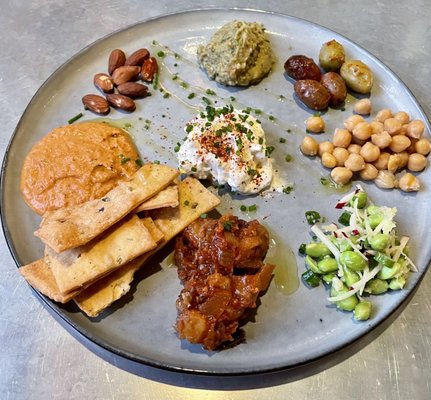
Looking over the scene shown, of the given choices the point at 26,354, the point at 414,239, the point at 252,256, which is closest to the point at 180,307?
the point at 252,256

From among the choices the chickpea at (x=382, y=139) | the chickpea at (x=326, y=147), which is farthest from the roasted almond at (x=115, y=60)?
the chickpea at (x=382, y=139)

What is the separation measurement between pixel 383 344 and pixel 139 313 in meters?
1.63

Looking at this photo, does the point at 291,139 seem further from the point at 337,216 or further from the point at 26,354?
the point at 26,354

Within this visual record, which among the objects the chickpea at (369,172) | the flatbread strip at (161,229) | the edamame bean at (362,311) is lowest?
the edamame bean at (362,311)

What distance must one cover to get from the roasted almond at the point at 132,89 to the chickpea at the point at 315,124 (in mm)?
1409

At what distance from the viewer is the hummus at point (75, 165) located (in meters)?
3.43

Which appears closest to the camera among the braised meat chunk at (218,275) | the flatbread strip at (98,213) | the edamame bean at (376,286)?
the braised meat chunk at (218,275)

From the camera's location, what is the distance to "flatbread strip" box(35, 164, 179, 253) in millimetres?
2859

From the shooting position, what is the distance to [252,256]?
300cm

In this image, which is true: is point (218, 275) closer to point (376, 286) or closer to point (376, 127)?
point (376, 286)

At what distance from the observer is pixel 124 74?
401 centimetres

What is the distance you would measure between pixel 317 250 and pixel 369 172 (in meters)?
0.82

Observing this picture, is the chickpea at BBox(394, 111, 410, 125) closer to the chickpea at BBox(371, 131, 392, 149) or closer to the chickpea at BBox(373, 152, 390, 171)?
the chickpea at BBox(371, 131, 392, 149)

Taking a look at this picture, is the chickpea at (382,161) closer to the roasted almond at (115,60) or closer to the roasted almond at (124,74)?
the roasted almond at (124,74)
